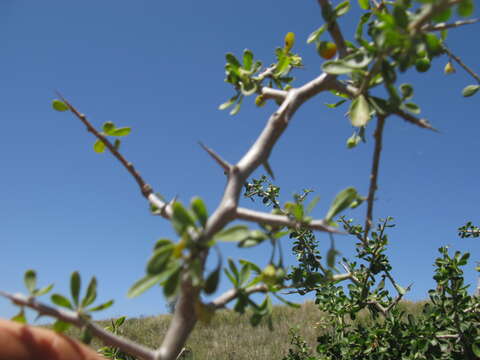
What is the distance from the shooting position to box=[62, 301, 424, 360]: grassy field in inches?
327

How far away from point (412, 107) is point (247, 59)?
550 millimetres

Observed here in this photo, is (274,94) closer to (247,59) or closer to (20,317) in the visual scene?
(247,59)

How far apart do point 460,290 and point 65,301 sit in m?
2.14

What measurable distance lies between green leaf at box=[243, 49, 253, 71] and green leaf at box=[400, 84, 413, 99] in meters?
0.50

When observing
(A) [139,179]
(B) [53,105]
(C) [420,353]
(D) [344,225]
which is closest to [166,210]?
(A) [139,179]

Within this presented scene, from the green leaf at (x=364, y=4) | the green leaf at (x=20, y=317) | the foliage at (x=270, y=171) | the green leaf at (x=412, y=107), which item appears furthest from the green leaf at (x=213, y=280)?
the green leaf at (x=364, y=4)

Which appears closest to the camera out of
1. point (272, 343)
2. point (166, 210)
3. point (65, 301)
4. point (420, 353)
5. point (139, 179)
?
point (65, 301)

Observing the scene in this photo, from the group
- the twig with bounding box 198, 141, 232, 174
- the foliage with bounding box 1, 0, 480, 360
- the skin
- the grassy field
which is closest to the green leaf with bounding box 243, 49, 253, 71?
the foliage with bounding box 1, 0, 480, 360

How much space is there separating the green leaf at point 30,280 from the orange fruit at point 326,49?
1.00m

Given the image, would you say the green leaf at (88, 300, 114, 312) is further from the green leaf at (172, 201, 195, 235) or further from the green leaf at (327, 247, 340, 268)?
the green leaf at (327, 247, 340, 268)

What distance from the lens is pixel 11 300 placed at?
3.15 feet

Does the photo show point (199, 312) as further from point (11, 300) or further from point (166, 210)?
point (11, 300)

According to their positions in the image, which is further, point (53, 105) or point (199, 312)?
point (53, 105)

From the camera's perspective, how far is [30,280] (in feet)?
3.26
